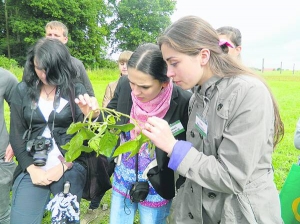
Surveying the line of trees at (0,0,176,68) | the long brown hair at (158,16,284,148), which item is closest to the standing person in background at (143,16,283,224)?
the long brown hair at (158,16,284,148)

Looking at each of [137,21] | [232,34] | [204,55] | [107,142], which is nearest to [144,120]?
[107,142]

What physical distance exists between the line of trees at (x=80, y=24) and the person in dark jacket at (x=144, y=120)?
3019 cm

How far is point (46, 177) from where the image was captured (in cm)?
228

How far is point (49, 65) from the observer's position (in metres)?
2.31

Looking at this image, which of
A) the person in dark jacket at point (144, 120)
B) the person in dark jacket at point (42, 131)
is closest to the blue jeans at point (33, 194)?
the person in dark jacket at point (42, 131)

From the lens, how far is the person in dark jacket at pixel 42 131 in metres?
2.28

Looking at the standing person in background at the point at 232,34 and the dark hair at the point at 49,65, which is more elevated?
the standing person in background at the point at 232,34

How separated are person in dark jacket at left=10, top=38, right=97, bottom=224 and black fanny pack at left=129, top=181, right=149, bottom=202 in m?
0.50

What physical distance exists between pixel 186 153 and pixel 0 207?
205cm

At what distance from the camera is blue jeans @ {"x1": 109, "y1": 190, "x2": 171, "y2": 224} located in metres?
2.22

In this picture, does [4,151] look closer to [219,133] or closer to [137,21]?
[219,133]

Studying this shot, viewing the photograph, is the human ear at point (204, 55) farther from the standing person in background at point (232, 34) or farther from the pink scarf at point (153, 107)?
the standing person in background at point (232, 34)

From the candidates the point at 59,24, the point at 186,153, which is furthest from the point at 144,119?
the point at 59,24

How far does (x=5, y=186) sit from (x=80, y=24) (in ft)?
112
